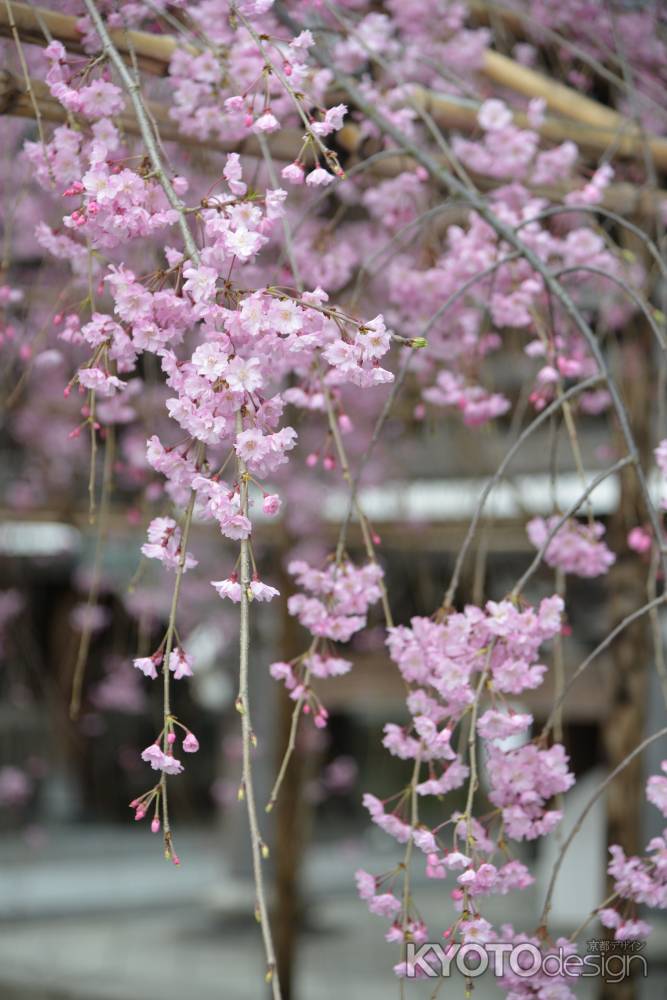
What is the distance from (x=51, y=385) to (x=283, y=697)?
1.70 metres

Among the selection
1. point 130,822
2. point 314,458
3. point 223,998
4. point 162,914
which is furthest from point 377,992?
point 130,822

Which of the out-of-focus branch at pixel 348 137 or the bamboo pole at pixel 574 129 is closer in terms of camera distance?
the out-of-focus branch at pixel 348 137

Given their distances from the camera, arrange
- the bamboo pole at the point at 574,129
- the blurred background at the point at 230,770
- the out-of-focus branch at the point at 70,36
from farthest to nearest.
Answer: the blurred background at the point at 230,770
the bamboo pole at the point at 574,129
the out-of-focus branch at the point at 70,36

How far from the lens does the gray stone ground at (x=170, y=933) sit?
5.57m

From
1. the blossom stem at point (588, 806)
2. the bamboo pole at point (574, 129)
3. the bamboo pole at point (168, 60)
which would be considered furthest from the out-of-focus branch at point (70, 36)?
the blossom stem at point (588, 806)

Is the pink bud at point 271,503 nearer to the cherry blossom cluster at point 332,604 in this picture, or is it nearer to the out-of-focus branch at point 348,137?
the cherry blossom cluster at point 332,604

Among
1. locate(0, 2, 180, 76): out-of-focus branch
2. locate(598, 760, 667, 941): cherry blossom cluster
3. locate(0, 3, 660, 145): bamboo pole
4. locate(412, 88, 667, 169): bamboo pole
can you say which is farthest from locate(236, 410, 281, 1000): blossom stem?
locate(412, 88, 667, 169): bamboo pole

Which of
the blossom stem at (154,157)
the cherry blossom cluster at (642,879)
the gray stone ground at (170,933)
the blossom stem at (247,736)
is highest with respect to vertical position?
the blossom stem at (154,157)

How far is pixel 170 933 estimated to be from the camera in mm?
6859

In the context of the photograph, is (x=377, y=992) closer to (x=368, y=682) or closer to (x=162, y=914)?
(x=368, y=682)

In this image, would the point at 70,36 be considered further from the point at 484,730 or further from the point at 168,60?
the point at 484,730

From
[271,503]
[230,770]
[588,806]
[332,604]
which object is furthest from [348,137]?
[230,770]

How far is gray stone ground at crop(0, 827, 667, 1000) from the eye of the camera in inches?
219

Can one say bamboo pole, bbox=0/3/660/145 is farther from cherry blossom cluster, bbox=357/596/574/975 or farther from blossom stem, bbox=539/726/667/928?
blossom stem, bbox=539/726/667/928
